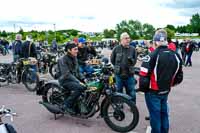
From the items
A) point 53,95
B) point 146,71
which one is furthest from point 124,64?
point 146,71

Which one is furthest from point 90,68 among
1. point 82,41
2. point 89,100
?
point 89,100

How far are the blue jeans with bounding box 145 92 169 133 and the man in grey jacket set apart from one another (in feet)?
5.99

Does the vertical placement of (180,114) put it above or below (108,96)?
below

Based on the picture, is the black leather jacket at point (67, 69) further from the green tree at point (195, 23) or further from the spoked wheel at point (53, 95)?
the green tree at point (195, 23)

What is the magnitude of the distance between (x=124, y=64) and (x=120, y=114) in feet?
4.98

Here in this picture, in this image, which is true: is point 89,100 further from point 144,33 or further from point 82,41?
point 144,33

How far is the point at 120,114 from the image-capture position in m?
6.52

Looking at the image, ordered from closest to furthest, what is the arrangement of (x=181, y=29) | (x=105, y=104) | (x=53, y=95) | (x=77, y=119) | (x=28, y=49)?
(x=105, y=104) → (x=77, y=119) → (x=53, y=95) → (x=28, y=49) → (x=181, y=29)

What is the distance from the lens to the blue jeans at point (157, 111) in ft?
17.7

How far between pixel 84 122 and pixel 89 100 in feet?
1.78

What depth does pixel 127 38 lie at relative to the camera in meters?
7.44

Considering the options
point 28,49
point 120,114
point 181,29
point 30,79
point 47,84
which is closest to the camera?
point 120,114

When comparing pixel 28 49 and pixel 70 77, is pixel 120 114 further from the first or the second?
pixel 28 49

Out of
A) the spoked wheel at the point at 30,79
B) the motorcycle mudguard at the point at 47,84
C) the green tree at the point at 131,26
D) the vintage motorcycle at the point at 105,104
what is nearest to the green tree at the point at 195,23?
the green tree at the point at 131,26
